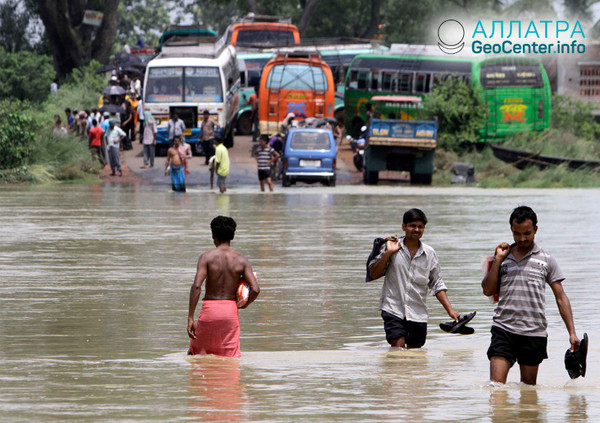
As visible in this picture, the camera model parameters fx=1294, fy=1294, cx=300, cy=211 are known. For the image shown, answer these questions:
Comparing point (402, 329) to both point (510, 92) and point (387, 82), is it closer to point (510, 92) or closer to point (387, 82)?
point (510, 92)

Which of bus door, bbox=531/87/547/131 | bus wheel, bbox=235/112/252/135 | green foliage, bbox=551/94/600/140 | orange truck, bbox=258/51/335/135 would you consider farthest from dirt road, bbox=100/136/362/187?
green foliage, bbox=551/94/600/140

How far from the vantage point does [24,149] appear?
36.1 metres

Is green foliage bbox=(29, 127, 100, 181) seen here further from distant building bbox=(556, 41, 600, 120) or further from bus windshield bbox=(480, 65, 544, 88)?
distant building bbox=(556, 41, 600, 120)

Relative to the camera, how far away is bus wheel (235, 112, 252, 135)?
159 ft

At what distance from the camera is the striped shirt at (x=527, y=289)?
26.7ft

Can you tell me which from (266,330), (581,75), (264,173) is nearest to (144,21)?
(581,75)

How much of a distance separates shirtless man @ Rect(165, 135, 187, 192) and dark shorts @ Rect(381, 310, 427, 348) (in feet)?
67.6

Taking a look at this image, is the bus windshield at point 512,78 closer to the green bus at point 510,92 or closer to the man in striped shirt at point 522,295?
the green bus at point 510,92

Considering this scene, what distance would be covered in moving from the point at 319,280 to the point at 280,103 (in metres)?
26.9

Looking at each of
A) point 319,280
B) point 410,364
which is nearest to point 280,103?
point 319,280

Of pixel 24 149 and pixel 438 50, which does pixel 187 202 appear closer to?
pixel 24 149

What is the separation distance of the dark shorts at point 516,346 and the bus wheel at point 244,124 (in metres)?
40.4

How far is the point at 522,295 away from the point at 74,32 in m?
49.1

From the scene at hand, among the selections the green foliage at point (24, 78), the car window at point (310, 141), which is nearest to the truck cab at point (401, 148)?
the car window at point (310, 141)
